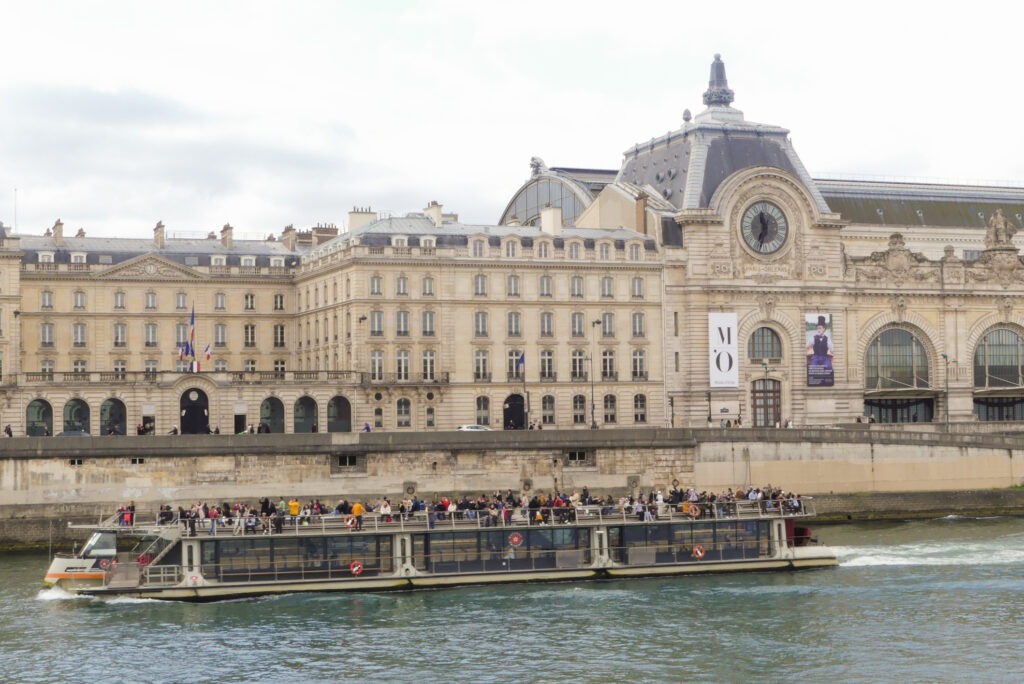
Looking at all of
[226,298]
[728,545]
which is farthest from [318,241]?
[728,545]

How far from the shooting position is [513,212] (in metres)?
110

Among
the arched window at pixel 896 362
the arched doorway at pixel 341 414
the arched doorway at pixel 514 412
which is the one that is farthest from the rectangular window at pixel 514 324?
the arched window at pixel 896 362

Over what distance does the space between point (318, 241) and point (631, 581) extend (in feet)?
162

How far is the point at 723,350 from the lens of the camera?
91500 mm

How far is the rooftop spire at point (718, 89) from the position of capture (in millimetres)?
99688

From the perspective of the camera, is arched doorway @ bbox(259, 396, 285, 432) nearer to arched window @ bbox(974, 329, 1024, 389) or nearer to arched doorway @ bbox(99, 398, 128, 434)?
arched doorway @ bbox(99, 398, 128, 434)

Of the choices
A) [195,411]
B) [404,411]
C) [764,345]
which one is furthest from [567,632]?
[764,345]

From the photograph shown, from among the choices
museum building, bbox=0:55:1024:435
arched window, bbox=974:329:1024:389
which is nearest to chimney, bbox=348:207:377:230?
museum building, bbox=0:55:1024:435

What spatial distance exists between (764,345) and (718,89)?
16.2 metres

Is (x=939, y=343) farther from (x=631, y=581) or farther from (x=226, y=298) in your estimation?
(x=631, y=581)

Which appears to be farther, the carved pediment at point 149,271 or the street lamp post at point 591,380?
the carved pediment at point 149,271

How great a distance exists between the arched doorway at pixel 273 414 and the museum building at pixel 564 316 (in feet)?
0.49

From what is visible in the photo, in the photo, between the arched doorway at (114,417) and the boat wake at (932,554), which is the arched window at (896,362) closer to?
the boat wake at (932,554)

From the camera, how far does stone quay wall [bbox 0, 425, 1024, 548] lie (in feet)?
212
